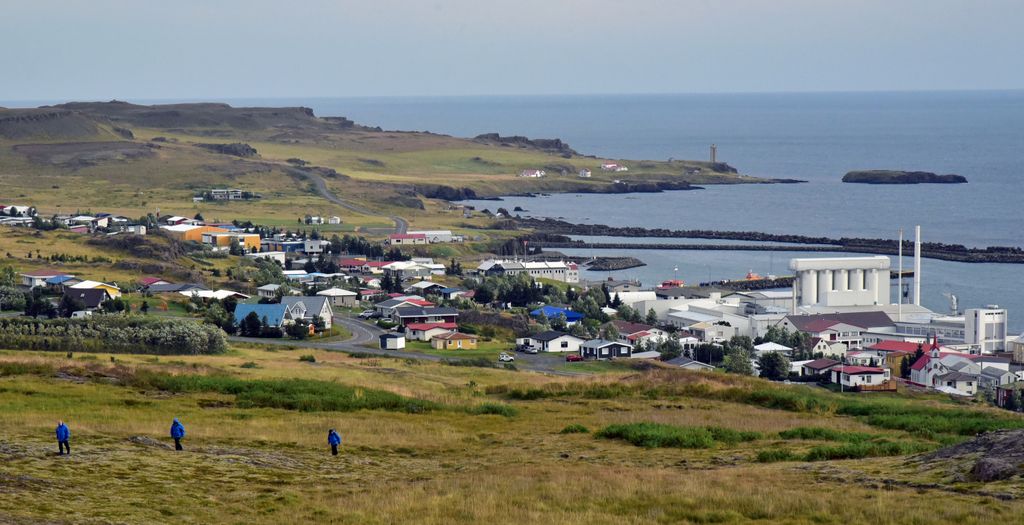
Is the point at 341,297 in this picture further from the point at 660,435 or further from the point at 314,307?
the point at 660,435

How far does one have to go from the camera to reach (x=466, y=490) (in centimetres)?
1544

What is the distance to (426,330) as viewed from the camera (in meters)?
47.3

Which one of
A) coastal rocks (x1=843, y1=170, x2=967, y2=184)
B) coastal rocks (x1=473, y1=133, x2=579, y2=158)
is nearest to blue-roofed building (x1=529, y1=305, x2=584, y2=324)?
coastal rocks (x1=843, y1=170, x2=967, y2=184)

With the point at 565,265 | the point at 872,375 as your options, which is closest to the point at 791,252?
the point at 565,265

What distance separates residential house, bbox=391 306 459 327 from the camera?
49.9m

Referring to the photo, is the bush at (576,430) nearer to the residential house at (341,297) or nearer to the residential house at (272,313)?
the residential house at (272,313)

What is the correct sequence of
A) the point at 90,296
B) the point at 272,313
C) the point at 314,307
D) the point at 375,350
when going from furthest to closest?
the point at 314,307 < the point at 90,296 < the point at 272,313 < the point at 375,350

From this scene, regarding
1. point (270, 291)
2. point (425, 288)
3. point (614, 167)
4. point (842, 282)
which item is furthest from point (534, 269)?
point (614, 167)

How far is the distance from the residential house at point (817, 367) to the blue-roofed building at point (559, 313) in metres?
12.8

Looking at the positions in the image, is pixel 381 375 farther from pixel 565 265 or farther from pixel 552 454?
pixel 565 265

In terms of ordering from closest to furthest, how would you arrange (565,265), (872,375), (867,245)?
(872,375), (565,265), (867,245)

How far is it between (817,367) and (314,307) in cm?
1796

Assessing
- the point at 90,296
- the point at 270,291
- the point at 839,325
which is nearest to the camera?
the point at 90,296

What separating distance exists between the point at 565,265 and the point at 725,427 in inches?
2033
